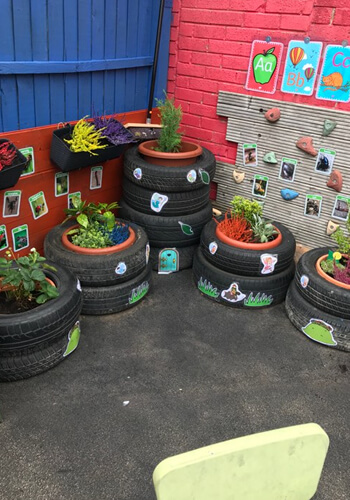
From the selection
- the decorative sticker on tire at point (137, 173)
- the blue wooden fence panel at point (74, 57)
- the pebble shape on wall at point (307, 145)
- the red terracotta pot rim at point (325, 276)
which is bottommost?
the red terracotta pot rim at point (325, 276)

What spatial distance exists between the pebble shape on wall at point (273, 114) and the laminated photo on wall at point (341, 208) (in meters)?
0.88

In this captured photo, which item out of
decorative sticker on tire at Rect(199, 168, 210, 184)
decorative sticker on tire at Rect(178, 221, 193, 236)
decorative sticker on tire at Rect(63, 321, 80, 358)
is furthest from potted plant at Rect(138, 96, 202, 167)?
decorative sticker on tire at Rect(63, 321, 80, 358)

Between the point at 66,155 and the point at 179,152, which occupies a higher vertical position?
the point at 66,155

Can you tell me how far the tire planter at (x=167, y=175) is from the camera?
384cm

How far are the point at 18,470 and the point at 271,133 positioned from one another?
3.30m

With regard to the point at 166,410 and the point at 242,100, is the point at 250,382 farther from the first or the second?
the point at 242,100

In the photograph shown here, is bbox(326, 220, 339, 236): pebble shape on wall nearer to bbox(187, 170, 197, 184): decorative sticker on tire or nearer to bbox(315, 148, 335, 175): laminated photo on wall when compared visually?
bbox(315, 148, 335, 175): laminated photo on wall

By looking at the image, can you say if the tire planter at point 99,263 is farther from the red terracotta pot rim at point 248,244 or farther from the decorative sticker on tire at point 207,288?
the red terracotta pot rim at point 248,244

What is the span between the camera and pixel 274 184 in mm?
4188

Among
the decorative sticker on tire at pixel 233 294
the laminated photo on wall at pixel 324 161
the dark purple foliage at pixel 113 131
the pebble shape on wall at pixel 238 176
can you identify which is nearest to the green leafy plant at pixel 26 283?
the dark purple foliage at pixel 113 131

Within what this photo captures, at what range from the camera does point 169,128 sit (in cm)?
405

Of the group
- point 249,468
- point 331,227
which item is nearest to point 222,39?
point 331,227

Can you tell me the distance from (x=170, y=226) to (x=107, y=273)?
87 centimetres

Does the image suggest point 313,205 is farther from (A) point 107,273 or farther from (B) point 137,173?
(A) point 107,273
